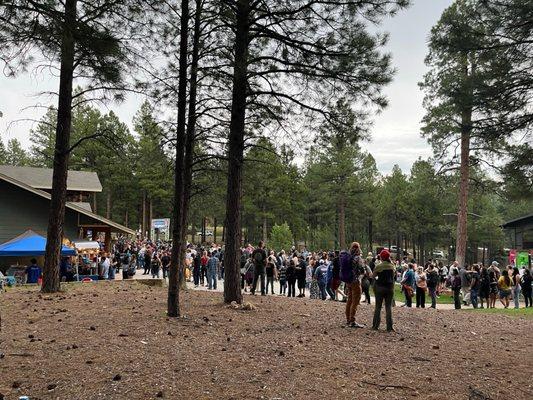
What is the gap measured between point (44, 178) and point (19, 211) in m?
7.89

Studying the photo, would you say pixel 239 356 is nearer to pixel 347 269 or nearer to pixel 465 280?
pixel 347 269

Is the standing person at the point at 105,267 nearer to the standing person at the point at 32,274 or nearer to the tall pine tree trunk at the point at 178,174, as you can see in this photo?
the standing person at the point at 32,274

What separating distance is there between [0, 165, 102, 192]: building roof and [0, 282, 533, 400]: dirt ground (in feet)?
64.8

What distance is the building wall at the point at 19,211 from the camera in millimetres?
21812

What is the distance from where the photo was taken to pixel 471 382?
6020 millimetres

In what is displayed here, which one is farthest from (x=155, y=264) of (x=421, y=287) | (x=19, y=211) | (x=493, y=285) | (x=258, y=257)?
(x=493, y=285)

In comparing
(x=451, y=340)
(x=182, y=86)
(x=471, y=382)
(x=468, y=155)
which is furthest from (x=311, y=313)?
(x=468, y=155)

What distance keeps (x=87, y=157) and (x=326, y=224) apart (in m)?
35.4

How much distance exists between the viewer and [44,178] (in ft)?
96.7

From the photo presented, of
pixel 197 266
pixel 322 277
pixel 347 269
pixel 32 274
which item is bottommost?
pixel 32 274

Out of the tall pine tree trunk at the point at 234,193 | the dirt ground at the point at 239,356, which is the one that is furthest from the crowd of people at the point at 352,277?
the tall pine tree trunk at the point at 234,193

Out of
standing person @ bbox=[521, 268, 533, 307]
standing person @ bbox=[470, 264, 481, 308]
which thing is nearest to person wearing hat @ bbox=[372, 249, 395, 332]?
standing person @ bbox=[470, 264, 481, 308]

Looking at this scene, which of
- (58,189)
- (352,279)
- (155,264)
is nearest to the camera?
(352,279)

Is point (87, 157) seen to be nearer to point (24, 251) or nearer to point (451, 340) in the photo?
point (24, 251)
